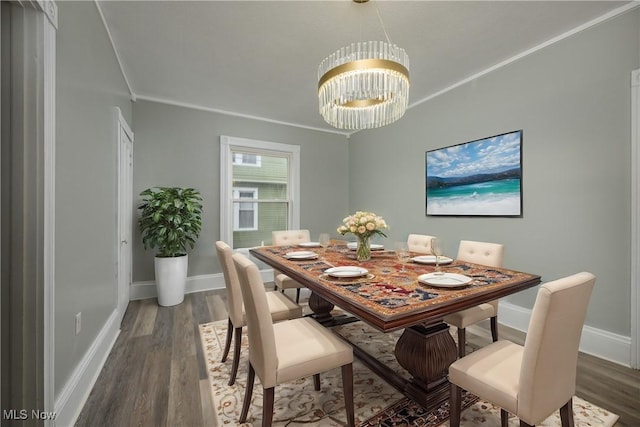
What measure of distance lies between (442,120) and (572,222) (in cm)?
185

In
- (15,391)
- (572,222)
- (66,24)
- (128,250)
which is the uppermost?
(66,24)

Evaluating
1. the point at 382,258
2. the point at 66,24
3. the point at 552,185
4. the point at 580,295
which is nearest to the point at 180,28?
the point at 66,24

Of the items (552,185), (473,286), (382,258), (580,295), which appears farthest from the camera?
(552,185)

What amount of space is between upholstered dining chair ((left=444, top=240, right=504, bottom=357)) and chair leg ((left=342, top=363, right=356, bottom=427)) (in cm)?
84

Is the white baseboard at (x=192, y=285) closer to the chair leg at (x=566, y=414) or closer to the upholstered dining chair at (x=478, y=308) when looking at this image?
the upholstered dining chair at (x=478, y=308)

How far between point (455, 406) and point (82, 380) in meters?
2.26

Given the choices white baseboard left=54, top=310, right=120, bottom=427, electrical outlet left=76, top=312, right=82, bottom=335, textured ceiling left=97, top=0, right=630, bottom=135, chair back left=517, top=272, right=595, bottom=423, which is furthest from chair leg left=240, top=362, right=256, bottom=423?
textured ceiling left=97, top=0, right=630, bottom=135

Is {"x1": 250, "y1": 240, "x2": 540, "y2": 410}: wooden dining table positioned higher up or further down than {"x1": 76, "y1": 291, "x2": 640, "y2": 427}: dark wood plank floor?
higher up

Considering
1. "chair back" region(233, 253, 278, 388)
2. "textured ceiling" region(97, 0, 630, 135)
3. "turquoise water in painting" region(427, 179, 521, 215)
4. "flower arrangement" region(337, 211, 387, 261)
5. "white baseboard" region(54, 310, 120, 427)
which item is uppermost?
"textured ceiling" region(97, 0, 630, 135)

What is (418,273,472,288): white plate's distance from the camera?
4.74 ft

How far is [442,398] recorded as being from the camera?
1690 millimetres

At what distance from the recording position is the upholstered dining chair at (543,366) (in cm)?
105

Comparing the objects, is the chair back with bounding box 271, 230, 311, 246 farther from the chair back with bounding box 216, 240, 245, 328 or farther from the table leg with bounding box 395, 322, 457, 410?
the table leg with bounding box 395, 322, 457, 410

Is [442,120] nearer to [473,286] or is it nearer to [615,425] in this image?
[473,286]
